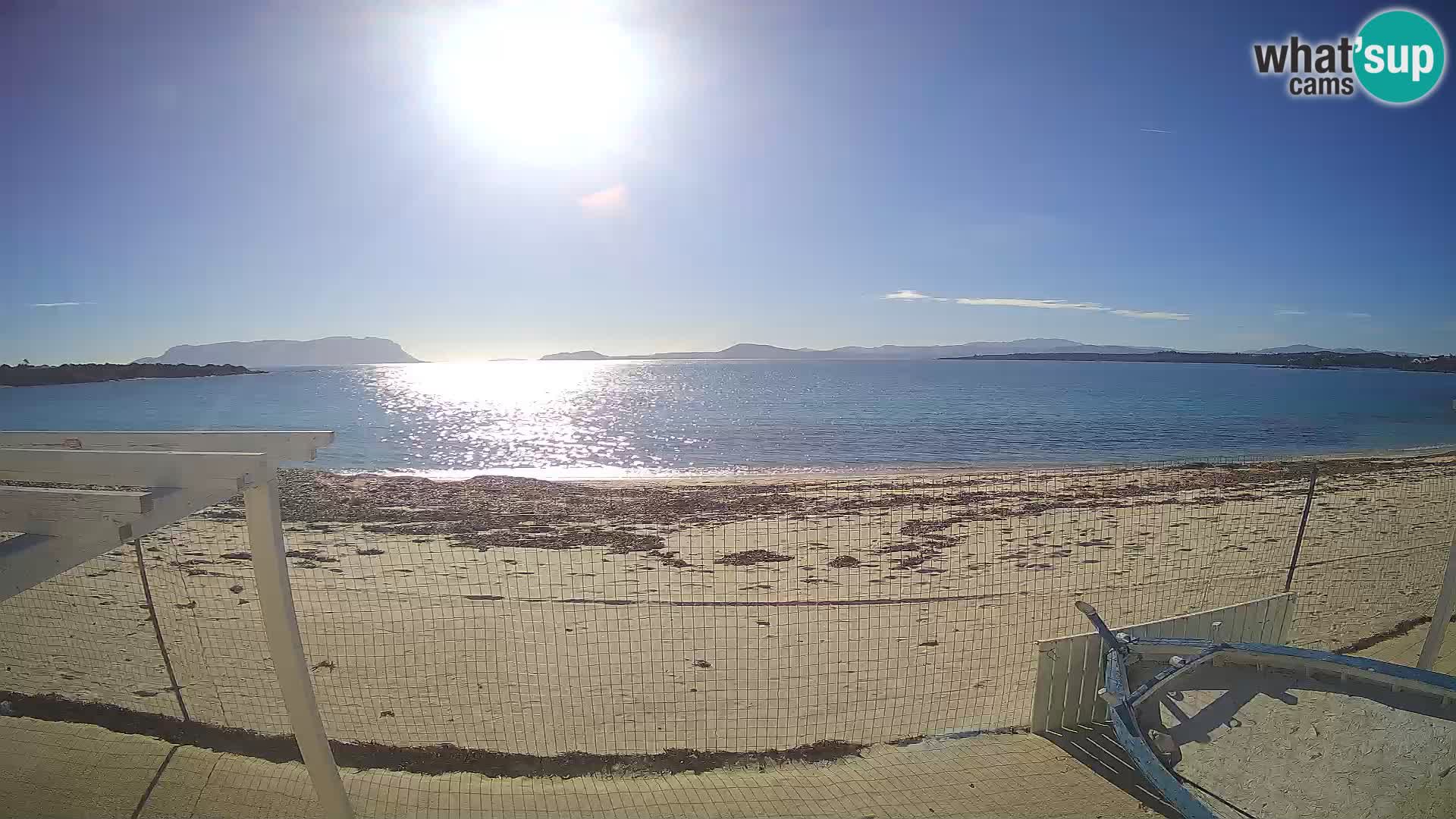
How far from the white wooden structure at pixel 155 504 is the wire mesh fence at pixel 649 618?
171cm

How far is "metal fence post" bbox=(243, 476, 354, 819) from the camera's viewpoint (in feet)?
10.5

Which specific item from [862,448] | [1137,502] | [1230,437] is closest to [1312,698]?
[1137,502]

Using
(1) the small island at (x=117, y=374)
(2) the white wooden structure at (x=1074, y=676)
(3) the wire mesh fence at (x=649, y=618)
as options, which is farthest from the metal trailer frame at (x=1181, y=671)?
(1) the small island at (x=117, y=374)

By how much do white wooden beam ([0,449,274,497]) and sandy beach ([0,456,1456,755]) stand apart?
3.31 metres

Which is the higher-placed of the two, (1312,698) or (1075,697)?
(1312,698)

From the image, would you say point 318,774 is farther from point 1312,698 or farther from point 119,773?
point 1312,698

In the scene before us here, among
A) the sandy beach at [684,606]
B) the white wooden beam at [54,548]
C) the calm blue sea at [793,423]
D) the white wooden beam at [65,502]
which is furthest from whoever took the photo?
the calm blue sea at [793,423]

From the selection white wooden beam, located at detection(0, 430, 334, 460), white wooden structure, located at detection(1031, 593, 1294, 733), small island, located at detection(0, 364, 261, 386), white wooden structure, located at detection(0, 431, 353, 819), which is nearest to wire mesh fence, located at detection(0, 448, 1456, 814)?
white wooden structure, located at detection(1031, 593, 1294, 733)

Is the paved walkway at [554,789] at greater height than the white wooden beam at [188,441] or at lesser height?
lesser

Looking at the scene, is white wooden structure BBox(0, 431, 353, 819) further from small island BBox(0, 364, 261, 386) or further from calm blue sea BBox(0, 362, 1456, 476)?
small island BBox(0, 364, 261, 386)

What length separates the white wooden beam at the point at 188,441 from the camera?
11.1 feet

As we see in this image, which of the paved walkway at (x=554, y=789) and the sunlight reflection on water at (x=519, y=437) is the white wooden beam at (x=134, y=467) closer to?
the paved walkway at (x=554, y=789)

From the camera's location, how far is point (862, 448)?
111 feet

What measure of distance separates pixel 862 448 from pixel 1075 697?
2869 centimetres
